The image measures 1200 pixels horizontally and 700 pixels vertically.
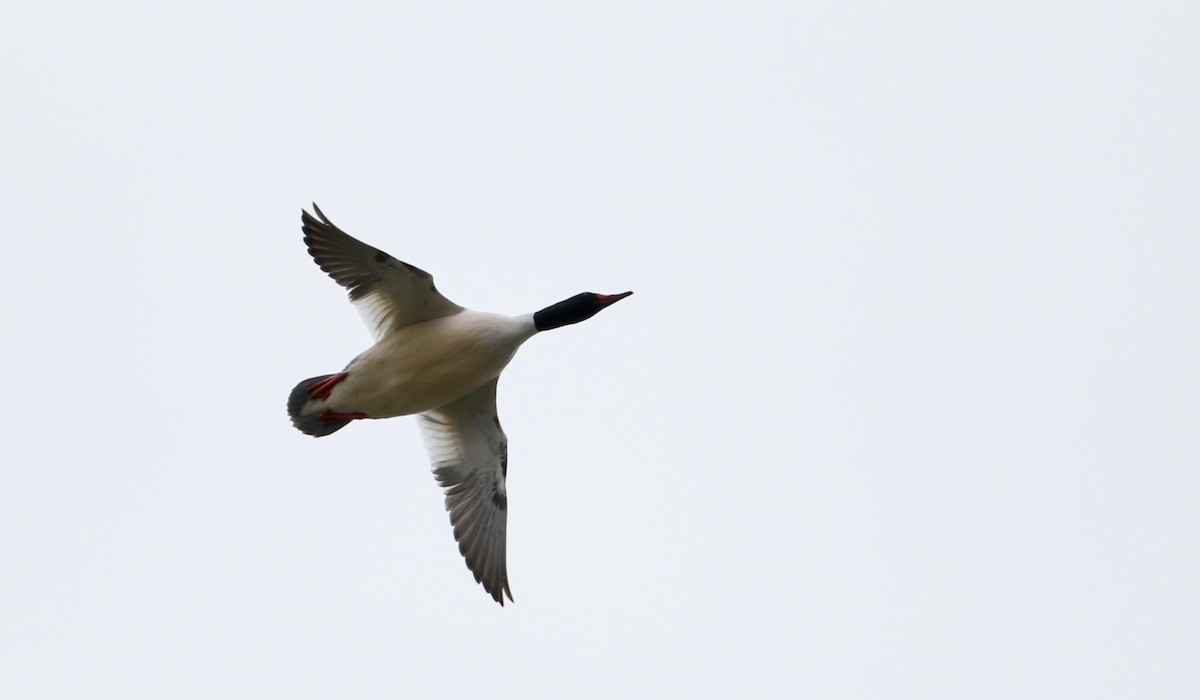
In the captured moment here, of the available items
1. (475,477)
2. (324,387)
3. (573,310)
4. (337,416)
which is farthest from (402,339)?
(475,477)

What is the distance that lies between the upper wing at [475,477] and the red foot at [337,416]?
1.21 meters

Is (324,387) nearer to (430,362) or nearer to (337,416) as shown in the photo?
(337,416)

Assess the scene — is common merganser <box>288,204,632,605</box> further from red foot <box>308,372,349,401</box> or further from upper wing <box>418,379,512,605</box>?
upper wing <box>418,379,512,605</box>

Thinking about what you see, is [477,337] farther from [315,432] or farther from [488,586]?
[488,586]

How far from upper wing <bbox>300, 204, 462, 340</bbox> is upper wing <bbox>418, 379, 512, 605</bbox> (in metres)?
1.40

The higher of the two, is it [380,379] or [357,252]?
[357,252]

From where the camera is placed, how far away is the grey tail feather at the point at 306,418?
42.8 ft

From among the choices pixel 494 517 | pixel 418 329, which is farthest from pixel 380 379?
pixel 494 517

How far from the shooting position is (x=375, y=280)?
12.9m

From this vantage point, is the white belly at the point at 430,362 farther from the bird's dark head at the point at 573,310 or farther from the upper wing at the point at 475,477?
the upper wing at the point at 475,477

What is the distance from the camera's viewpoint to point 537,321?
1289 cm

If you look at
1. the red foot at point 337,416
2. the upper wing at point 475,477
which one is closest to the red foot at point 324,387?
the red foot at point 337,416

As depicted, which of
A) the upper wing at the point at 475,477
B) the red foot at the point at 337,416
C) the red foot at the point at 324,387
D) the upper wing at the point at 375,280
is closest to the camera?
the upper wing at the point at 375,280

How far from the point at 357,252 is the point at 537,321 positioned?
1620mm
